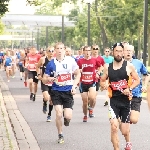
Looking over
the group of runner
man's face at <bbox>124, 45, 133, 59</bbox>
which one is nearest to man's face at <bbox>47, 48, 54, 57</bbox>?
the group of runner

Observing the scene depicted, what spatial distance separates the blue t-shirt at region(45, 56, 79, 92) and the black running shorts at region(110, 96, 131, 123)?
1912mm

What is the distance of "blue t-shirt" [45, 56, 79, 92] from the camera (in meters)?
11.1

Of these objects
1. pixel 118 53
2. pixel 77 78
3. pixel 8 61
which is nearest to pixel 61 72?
pixel 77 78

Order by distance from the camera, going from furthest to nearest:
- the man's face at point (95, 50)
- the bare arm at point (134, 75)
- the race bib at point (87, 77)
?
the man's face at point (95, 50), the race bib at point (87, 77), the bare arm at point (134, 75)

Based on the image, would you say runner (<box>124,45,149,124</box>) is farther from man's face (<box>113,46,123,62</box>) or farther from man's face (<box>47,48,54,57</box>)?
man's face (<box>47,48,54,57</box>)

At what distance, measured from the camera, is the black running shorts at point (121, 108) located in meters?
9.29

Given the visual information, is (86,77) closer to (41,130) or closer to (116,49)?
(41,130)

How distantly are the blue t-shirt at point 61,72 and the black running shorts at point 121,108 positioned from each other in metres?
1.91

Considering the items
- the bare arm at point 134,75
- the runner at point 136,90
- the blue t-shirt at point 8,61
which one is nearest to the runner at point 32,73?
the runner at point 136,90

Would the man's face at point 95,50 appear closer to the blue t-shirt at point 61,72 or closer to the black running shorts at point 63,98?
the blue t-shirt at point 61,72

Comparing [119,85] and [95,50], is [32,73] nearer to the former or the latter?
[95,50]

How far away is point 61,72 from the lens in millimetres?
11141

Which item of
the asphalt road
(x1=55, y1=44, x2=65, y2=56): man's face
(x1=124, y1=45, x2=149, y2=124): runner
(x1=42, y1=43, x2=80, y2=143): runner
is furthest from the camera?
(x1=42, y1=43, x2=80, y2=143): runner

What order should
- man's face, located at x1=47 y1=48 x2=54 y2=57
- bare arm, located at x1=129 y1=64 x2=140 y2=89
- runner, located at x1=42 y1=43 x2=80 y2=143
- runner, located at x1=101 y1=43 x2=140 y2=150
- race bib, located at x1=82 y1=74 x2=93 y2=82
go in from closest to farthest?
runner, located at x1=101 y1=43 x2=140 y2=150 → bare arm, located at x1=129 y1=64 x2=140 y2=89 → runner, located at x1=42 y1=43 x2=80 y2=143 → man's face, located at x1=47 y1=48 x2=54 y2=57 → race bib, located at x1=82 y1=74 x2=93 y2=82
